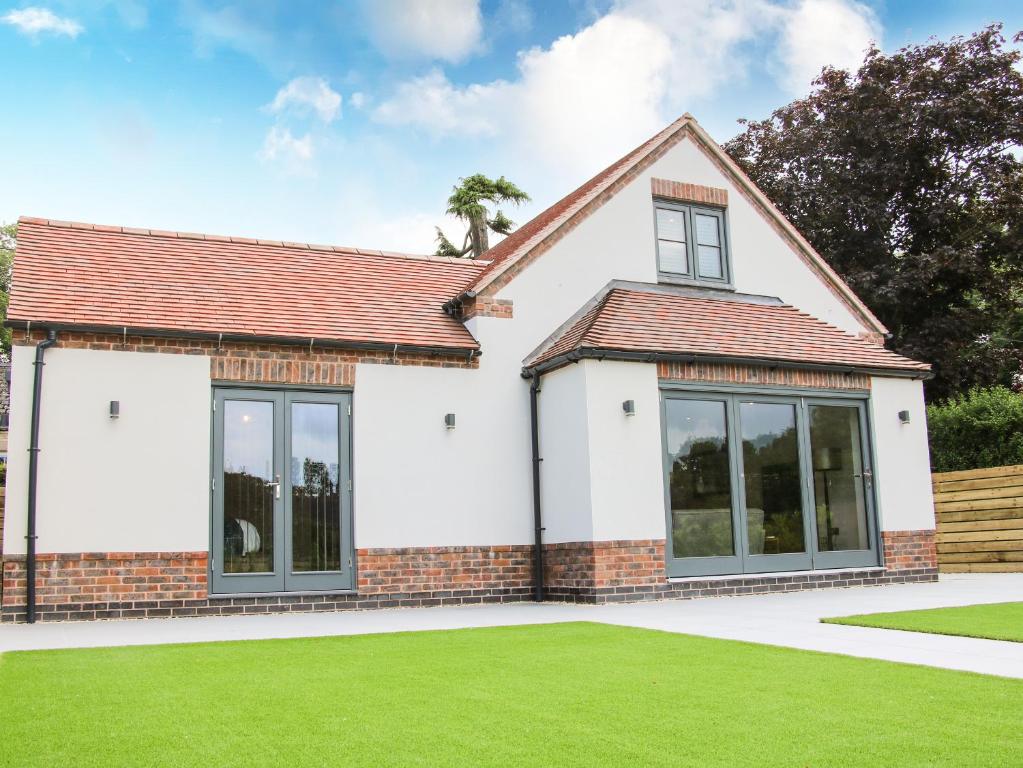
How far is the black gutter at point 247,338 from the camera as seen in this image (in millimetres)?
10352

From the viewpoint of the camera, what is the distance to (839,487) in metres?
12.8

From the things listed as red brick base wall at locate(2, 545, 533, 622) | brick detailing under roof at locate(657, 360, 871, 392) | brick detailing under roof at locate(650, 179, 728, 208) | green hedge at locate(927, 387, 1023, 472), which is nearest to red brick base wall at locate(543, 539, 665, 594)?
red brick base wall at locate(2, 545, 533, 622)

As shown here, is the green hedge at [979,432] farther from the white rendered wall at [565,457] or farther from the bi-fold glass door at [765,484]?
the white rendered wall at [565,457]

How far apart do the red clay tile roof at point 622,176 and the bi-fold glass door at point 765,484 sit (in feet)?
9.27

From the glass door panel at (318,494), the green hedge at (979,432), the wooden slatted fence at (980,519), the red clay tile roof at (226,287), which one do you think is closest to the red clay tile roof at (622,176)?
the red clay tile roof at (226,287)

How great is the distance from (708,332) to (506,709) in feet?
28.8

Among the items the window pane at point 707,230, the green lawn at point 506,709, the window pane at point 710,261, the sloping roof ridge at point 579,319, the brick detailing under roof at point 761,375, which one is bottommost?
the green lawn at point 506,709

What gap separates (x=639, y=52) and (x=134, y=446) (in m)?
11.5

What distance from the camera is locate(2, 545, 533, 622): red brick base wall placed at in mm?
10016

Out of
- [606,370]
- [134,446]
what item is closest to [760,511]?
[606,370]

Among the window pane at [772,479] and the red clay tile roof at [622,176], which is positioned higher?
the red clay tile roof at [622,176]

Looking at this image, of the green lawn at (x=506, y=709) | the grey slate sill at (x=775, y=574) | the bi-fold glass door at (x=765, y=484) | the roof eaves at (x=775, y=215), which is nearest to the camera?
the green lawn at (x=506, y=709)

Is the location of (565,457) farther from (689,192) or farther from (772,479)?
(689,192)

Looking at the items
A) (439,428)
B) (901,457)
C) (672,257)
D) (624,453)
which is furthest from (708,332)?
(439,428)
